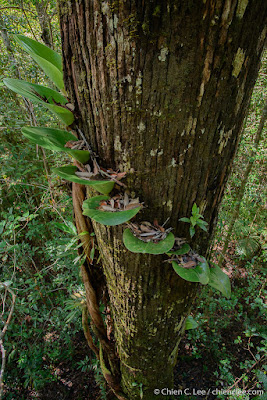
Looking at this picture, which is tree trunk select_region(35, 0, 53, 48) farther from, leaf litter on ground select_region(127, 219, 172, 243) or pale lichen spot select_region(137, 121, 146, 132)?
leaf litter on ground select_region(127, 219, 172, 243)

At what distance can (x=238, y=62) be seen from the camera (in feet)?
1.89

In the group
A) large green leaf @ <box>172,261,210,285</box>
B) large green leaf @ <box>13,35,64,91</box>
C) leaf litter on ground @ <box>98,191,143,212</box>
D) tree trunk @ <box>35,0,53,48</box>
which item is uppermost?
tree trunk @ <box>35,0,53,48</box>

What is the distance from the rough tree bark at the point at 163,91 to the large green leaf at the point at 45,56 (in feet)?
0.19

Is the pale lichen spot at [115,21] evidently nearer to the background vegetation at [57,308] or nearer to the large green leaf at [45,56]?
the large green leaf at [45,56]

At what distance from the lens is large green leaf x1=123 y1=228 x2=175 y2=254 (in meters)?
0.64

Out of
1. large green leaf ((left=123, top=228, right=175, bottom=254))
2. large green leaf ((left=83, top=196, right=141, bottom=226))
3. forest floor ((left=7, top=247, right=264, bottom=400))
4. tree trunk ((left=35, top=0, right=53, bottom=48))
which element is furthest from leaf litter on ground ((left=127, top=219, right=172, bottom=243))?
tree trunk ((left=35, top=0, right=53, bottom=48))

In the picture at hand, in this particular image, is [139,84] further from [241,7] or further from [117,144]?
[241,7]

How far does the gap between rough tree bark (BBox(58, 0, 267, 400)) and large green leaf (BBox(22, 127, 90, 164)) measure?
76mm

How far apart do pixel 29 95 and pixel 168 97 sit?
0.40m

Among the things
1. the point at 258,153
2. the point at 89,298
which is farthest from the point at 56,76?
the point at 258,153

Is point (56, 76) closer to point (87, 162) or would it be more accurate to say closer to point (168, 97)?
point (87, 162)

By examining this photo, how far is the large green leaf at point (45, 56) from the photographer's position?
0.71m

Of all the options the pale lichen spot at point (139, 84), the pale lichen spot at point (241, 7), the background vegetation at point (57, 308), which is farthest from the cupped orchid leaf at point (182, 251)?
the background vegetation at point (57, 308)

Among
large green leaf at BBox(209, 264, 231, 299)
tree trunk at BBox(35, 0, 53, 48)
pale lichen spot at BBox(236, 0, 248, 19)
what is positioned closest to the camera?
pale lichen spot at BBox(236, 0, 248, 19)
